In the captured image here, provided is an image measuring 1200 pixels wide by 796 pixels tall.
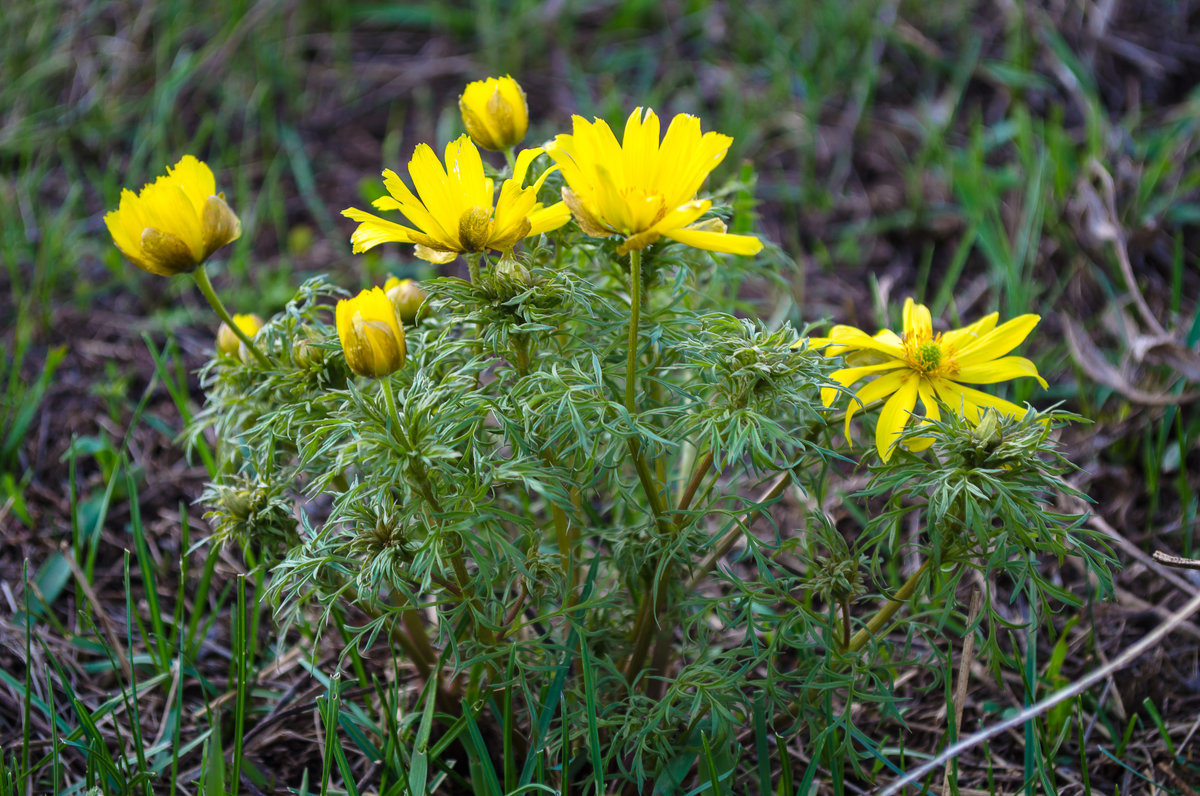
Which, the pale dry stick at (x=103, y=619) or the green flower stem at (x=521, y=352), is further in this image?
the pale dry stick at (x=103, y=619)

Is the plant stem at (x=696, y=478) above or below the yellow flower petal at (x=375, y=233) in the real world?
below

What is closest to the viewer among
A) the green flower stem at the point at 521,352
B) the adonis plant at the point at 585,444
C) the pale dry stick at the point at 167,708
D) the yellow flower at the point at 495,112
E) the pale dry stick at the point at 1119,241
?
the adonis plant at the point at 585,444

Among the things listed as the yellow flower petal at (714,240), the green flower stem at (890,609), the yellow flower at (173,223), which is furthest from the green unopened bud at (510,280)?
the green flower stem at (890,609)

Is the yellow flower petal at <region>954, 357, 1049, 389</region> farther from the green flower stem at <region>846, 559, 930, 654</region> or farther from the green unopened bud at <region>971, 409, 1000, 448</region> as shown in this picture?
the green flower stem at <region>846, 559, 930, 654</region>

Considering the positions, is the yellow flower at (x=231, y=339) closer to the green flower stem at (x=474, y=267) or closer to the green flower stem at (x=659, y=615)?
the green flower stem at (x=474, y=267)

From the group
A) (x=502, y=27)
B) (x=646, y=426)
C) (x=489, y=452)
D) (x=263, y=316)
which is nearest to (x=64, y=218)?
(x=263, y=316)

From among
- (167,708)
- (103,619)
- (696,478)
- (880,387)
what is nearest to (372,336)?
(696,478)

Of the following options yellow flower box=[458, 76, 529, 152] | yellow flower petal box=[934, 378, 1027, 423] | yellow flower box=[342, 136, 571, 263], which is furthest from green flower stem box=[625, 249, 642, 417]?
yellow flower petal box=[934, 378, 1027, 423]

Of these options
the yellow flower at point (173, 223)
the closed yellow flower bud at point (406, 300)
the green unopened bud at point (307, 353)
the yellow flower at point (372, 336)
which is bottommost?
the green unopened bud at point (307, 353)
